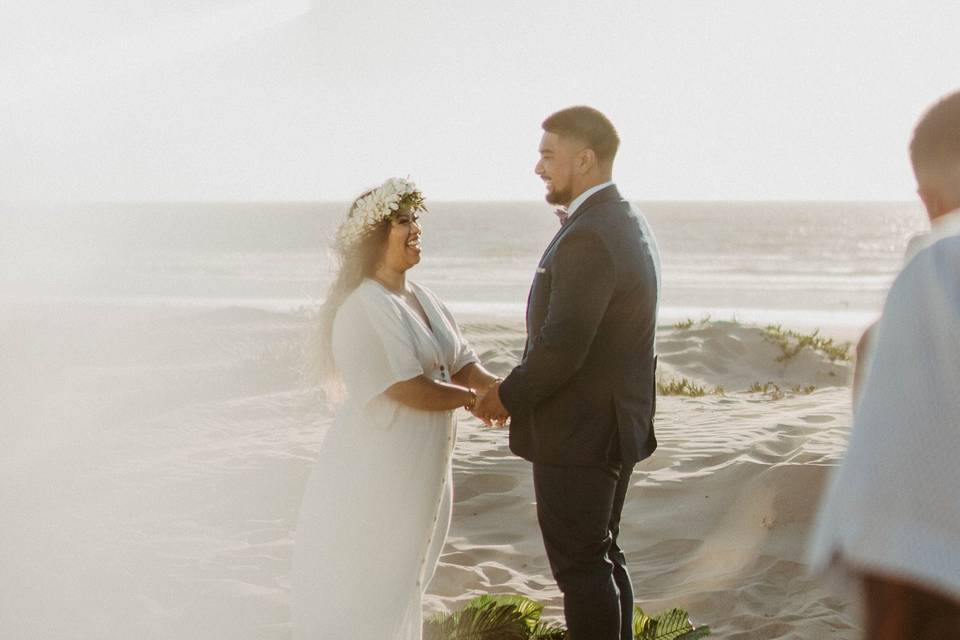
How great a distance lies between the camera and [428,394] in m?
4.35

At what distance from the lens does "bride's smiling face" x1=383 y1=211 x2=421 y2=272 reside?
4547mm

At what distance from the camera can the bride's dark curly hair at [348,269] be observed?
454 cm

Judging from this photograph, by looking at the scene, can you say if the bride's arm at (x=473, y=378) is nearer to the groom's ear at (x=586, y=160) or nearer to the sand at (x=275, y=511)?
the groom's ear at (x=586, y=160)

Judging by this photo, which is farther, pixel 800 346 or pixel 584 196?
pixel 800 346

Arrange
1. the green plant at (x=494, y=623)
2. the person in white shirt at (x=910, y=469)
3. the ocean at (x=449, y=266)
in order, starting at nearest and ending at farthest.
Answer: the person in white shirt at (x=910, y=469)
the green plant at (x=494, y=623)
the ocean at (x=449, y=266)

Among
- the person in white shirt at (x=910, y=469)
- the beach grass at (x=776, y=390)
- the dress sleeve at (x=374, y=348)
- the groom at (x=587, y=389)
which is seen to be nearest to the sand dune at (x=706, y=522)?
the beach grass at (x=776, y=390)

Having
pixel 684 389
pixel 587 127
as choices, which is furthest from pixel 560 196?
pixel 684 389

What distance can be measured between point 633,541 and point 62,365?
1148cm

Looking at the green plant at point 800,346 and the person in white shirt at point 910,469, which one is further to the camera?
the green plant at point 800,346

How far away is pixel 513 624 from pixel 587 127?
2.17 m

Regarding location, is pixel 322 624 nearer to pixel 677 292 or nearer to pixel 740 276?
pixel 677 292

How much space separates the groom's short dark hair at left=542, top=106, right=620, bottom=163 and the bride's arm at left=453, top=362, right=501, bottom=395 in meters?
1.07

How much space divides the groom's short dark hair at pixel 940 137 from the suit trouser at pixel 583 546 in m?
2.26

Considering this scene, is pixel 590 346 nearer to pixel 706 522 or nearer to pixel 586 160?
pixel 586 160
